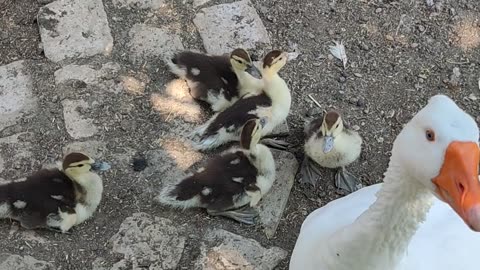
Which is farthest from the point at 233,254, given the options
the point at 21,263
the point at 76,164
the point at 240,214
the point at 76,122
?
the point at 76,122

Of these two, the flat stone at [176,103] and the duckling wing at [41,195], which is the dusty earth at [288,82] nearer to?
the flat stone at [176,103]

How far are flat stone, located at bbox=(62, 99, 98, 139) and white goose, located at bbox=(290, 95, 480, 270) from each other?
4.02ft

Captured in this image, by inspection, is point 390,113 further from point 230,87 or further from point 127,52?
point 127,52

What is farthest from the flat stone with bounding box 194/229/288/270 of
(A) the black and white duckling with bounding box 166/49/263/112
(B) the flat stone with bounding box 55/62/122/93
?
(B) the flat stone with bounding box 55/62/122/93

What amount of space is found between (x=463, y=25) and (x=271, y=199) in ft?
4.89

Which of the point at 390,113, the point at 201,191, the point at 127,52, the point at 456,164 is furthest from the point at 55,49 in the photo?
the point at 456,164

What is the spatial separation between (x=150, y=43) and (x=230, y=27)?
0.42 meters

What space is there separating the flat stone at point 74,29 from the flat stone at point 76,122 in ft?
0.97

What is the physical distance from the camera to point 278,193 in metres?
3.40

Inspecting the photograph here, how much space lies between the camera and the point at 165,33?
391cm

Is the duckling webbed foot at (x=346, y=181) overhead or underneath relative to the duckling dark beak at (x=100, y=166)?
underneath

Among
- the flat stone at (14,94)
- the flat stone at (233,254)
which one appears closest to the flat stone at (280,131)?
the flat stone at (233,254)

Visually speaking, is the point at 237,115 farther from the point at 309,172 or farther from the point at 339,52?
the point at 339,52

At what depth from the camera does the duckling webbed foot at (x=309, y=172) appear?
3.45 meters
